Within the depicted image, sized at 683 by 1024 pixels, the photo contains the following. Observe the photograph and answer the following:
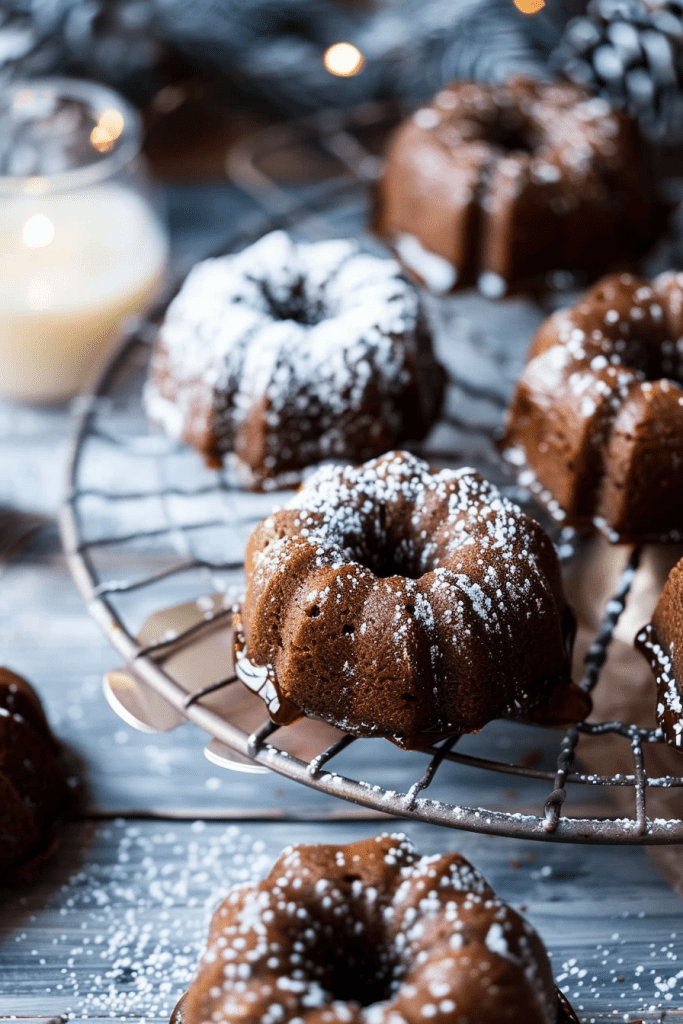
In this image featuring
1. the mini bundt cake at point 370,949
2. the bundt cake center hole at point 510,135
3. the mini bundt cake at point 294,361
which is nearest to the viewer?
the mini bundt cake at point 370,949

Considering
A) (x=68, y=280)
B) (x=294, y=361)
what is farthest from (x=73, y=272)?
(x=294, y=361)

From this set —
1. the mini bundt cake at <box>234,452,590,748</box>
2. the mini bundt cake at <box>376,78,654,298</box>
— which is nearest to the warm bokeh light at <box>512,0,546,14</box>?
the mini bundt cake at <box>376,78,654,298</box>

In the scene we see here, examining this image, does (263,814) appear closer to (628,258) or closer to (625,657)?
(625,657)

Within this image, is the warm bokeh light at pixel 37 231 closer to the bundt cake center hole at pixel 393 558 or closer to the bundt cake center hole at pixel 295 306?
the bundt cake center hole at pixel 295 306

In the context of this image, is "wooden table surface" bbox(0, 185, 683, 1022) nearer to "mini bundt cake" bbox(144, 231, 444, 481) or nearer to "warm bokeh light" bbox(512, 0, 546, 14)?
"mini bundt cake" bbox(144, 231, 444, 481)

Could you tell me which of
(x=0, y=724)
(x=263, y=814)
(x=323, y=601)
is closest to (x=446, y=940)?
(x=323, y=601)

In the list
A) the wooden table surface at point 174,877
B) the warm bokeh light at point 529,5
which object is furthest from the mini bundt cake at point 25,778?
the warm bokeh light at point 529,5

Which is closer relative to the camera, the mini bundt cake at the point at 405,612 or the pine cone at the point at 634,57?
the mini bundt cake at the point at 405,612
